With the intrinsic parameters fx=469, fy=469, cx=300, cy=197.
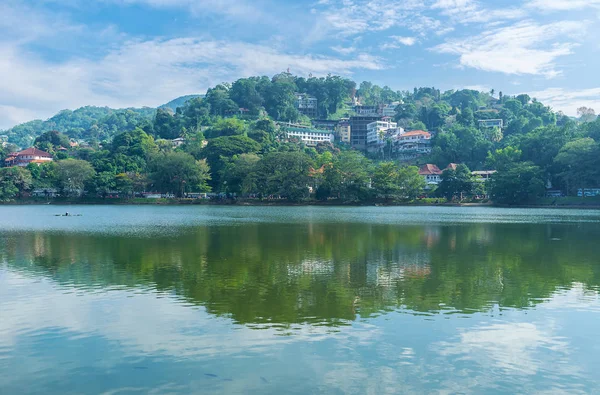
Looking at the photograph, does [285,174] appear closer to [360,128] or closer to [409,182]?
[409,182]

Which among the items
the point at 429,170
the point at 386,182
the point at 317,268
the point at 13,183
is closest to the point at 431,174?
the point at 429,170

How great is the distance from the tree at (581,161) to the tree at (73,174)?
249 ft

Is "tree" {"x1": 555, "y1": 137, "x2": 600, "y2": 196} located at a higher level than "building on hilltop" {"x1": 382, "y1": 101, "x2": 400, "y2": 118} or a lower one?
lower

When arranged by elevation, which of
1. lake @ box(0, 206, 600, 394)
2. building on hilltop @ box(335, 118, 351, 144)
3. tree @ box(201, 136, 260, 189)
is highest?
building on hilltop @ box(335, 118, 351, 144)

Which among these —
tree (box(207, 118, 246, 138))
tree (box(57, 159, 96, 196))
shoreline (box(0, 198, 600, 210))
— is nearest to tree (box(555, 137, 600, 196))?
shoreline (box(0, 198, 600, 210))

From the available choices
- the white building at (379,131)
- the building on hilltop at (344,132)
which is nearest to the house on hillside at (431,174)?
the white building at (379,131)

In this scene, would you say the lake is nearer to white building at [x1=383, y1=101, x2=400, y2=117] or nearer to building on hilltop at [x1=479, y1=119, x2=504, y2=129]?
building on hilltop at [x1=479, y1=119, x2=504, y2=129]

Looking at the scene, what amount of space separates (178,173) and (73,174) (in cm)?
1761

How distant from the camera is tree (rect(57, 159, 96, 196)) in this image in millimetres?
79188

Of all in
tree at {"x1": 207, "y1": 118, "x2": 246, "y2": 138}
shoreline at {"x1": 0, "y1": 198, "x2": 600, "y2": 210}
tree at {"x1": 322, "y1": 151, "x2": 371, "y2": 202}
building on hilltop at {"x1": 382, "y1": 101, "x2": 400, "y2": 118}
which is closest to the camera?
tree at {"x1": 322, "y1": 151, "x2": 371, "y2": 202}

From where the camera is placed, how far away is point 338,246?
79.5ft

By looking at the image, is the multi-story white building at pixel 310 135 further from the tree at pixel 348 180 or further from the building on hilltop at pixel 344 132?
the tree at pixel 348 180

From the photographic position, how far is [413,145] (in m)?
121

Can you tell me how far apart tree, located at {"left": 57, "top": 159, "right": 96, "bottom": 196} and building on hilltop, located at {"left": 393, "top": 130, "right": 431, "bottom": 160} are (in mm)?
74926
